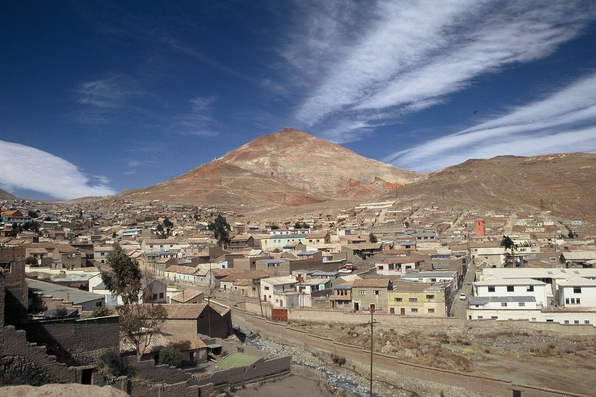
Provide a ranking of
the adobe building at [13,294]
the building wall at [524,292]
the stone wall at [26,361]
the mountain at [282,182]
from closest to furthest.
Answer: the stone wall at [26,361], the adobe building at [13,294], the building wall at [524,292], the mountain at [282,182]

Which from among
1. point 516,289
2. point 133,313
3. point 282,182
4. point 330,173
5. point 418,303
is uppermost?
point 330,173

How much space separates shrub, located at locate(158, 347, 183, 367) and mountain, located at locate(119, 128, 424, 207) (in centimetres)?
10875

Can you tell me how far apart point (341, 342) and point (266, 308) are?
7.23 meters

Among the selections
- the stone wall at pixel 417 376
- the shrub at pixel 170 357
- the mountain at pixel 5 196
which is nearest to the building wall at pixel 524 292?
the stone wall at pixel 417 376

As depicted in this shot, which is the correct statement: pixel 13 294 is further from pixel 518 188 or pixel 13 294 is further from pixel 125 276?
pixel 518 188

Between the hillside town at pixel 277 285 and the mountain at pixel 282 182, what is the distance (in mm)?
75781

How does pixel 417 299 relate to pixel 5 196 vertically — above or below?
A: below

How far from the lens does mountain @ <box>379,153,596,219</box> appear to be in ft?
274

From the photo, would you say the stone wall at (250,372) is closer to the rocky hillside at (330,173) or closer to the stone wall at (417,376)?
the stone wall at (417,376)

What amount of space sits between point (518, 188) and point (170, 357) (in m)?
93.8

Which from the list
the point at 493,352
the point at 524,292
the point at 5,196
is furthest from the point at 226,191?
the point at 493,352

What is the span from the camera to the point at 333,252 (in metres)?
41.7

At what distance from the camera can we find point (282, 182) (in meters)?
169

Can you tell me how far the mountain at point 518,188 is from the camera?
8338 centimetres
